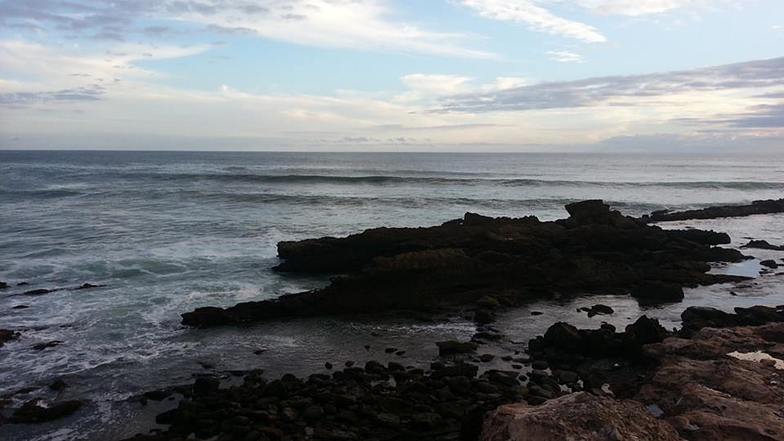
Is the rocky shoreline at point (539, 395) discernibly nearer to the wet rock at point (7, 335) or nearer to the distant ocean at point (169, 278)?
the distant ocean at point (169, 278)

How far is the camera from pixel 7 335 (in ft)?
43.6

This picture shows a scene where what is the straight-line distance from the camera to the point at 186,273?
19922 mm

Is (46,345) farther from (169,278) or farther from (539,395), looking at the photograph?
(539,395)

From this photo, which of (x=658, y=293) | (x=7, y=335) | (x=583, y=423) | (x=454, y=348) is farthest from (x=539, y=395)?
(x=7, y=335)

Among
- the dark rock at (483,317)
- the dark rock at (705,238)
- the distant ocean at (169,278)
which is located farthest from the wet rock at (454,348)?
the dark rock at (705,238)

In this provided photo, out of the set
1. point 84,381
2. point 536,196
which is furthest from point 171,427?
point 536,196

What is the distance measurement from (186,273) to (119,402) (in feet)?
33.5

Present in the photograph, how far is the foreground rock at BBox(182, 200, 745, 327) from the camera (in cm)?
1577

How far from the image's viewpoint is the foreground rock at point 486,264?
15.8 meters

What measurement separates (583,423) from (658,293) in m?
12.8

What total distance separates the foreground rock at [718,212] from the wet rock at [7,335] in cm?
3030

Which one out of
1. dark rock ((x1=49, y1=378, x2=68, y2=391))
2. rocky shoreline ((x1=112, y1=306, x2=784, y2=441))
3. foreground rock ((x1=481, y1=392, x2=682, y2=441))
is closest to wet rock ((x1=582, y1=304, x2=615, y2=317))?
rocky shoreline ((x1=112, y1=306, x2=784, y2=441))

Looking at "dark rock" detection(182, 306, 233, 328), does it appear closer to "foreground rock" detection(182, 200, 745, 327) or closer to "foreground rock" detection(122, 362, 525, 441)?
"foreground rock" detection(182, 200, 745, 327)

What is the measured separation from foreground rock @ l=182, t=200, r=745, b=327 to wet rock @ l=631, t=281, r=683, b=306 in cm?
5
